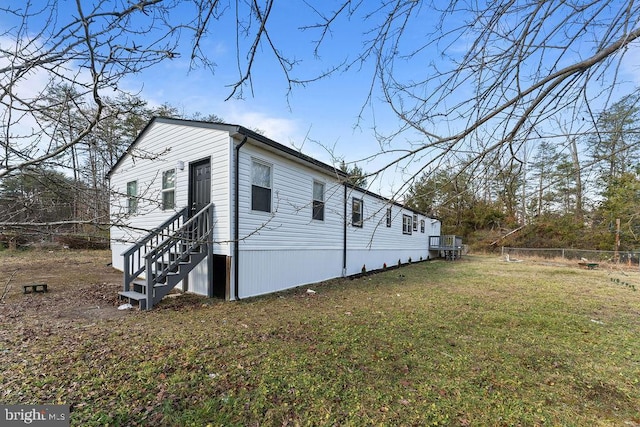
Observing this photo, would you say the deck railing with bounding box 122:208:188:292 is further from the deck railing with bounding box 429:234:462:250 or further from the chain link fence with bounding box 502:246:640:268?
the chain link fence with bounding box 502:246:640:268

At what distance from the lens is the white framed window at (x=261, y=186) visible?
22.3 ft

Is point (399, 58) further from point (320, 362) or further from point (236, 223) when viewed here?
point (236, 223)

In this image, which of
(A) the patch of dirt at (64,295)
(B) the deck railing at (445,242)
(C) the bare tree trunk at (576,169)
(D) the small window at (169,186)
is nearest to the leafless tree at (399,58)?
(C) the bare tree trunk at (576,169)

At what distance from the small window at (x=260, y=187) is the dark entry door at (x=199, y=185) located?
40.7 inches

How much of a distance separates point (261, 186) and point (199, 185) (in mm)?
1511

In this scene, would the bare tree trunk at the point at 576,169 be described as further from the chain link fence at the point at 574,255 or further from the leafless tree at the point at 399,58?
the chain link fence at the point at 574,255

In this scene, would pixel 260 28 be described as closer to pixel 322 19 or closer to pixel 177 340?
pixel 322 19

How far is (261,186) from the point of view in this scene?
7023mm

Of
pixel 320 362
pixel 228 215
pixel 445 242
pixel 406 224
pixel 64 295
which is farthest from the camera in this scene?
pixel 445 242

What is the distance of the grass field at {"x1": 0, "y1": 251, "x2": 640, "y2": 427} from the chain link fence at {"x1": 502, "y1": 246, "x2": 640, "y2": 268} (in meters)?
13.1

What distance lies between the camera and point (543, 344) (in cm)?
403

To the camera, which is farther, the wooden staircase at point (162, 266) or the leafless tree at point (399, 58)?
the wooden staircase at point (162, 266)

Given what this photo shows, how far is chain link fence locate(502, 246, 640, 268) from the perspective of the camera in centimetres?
1548

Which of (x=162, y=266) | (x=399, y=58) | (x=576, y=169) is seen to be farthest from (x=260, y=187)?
(x=576, y=169)
